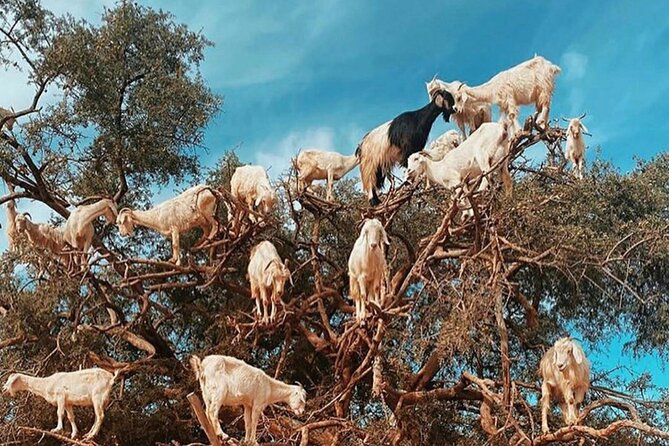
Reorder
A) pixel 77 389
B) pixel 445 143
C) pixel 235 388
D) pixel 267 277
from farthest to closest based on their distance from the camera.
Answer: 1. pixel 445 143
2. pixel 267 277
3. pixel 77 389
4. pixel 235 388

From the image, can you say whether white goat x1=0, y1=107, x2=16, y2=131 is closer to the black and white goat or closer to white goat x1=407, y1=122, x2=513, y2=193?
the black and white goat

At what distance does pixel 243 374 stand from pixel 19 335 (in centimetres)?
374

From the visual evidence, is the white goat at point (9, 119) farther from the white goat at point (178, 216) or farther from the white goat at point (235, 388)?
the white goat at point (235, 388)

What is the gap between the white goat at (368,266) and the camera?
7.33 metres

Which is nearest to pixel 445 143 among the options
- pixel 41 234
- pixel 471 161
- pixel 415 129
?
pixel 415 129

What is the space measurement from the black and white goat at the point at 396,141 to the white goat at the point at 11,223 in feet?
13.7

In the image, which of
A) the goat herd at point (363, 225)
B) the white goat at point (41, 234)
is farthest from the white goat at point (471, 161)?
the white goat at point (41, 234)

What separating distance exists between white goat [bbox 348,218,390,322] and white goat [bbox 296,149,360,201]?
2.87 meters

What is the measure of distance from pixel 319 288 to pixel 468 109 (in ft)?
8.89

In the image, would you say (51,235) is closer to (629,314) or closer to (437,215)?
(437,215)

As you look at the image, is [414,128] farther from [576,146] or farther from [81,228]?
[81,228]

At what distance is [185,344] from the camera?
11508mm

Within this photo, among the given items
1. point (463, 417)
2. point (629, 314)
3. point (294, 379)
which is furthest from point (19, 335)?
point (629, 314)

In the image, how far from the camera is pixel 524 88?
9.41 m
